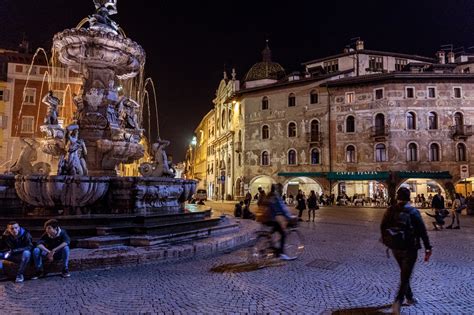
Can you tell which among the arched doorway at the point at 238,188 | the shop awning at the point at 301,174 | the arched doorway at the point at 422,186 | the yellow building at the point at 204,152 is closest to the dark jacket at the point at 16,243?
the shop awning at the point at 301,174

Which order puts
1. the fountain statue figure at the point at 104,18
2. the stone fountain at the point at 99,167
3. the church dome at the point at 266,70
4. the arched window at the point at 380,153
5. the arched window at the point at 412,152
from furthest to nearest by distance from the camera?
1. the church dome at the point at 266,70
2. the arched window at the point at 380,153
3. the arched window at the point at 412,152
4. the fountain statue figure at the point at 104,18
5. the stone fountain at the point at 99,167

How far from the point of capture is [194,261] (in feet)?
24.9

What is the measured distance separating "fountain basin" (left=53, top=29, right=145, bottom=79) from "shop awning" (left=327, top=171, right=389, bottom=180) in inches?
1019

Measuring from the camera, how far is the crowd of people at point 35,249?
240 inches

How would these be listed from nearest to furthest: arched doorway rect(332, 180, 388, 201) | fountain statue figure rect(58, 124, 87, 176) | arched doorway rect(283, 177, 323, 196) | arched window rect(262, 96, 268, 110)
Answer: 1. fountain statue figure rect(58, 124, 87, 176)
2. arched doorway rect(332, 180, 388, 201)
3. arched doorway rect(283, 177, 323, 196)
4. arched window rect(262, 96, 268, 110)

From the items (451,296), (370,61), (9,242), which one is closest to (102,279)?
(9,242)

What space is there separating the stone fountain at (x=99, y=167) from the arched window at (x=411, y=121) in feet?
95.8

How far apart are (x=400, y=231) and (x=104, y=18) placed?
13.5m

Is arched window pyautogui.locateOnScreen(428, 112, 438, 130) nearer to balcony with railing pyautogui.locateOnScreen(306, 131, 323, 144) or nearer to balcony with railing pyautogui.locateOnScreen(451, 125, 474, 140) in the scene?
balcony with railing pyautogui.locateOnScreen(451, 125, 474, 140)

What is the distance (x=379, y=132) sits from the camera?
3509 centimetres

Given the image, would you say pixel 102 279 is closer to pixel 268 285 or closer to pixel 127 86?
pixel 268 285

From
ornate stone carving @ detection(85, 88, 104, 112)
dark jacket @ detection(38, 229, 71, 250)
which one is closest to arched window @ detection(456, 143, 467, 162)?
ornate stone carving @ detection(85, 88, 104, 112)

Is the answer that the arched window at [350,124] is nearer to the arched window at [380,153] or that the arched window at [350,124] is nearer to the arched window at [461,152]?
the arched window at [380,153]

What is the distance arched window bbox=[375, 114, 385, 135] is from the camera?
35.1 meters
